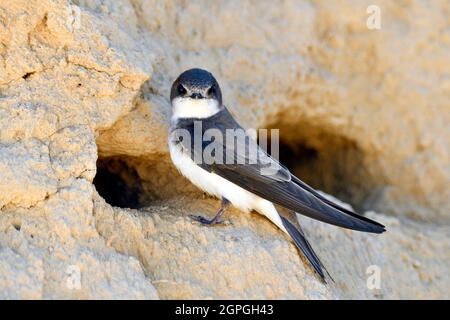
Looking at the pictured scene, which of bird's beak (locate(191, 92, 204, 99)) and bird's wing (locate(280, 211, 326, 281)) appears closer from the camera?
bird's wing (locate(280, 211, 326, 281))

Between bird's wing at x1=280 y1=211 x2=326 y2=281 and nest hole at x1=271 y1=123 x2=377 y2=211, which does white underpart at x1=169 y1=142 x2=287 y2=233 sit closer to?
A: bird's wing at x1=280 y1=211 x2=326 y2=281

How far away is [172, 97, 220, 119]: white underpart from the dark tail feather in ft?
1.81

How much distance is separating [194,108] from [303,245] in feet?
2.31

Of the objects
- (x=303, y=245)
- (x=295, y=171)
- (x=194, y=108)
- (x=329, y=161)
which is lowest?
(x=295, y=171)

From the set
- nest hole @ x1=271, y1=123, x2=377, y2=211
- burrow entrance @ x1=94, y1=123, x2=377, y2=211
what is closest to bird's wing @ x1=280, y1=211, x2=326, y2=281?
burrow entrance @ x1=94, y1=123, x2=377, y2=211

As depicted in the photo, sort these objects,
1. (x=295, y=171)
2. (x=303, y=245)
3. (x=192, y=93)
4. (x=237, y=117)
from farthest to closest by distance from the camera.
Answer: (x=295, y=171), (x=237, y=117), (x=192, y=93), (x=303, y=245)

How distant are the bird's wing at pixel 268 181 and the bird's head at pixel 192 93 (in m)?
0.19

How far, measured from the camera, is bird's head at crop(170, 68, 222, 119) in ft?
8.69

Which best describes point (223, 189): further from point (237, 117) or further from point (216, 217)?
point (237, 117)

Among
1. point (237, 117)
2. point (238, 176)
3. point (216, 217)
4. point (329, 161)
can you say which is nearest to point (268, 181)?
point (238, 176)

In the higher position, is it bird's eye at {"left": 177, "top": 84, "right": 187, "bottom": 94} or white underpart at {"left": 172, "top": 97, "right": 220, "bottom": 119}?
bird's eye at {"left": 177, "top": 84, "right": 187, "bottom": 94}

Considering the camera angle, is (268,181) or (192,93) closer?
(268,181)

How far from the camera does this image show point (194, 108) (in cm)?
271

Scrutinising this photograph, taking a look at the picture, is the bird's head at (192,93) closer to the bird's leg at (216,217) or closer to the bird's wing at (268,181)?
the bird's wing at (268,181)
